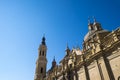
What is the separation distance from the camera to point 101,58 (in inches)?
717

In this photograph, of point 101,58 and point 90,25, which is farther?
point 90,25

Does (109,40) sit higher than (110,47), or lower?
higher

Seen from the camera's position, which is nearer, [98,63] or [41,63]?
[98,63]

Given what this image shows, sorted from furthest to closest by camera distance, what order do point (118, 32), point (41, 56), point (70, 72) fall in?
point (41, 56), point (70, 72), point (118, 32)

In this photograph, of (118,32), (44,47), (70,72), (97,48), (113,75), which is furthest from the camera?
(44,47)

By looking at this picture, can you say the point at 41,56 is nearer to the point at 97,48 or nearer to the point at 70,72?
the point at 70,72

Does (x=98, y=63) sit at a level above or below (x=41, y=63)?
below

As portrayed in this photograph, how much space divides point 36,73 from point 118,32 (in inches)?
1022

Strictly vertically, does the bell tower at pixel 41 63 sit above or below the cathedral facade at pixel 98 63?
above

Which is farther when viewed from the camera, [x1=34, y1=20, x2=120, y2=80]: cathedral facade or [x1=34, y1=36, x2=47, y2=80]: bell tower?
[x1=34, y1=36, x2=47, y2=80]: bell tower

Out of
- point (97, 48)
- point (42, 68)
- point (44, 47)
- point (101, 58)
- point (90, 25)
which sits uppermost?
point (90, 25)

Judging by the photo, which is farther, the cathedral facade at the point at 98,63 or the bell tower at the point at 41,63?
the bell tower at the point at 41,63

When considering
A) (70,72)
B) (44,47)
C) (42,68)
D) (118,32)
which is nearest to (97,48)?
(118,32)

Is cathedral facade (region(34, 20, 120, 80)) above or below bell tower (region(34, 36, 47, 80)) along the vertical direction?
below
